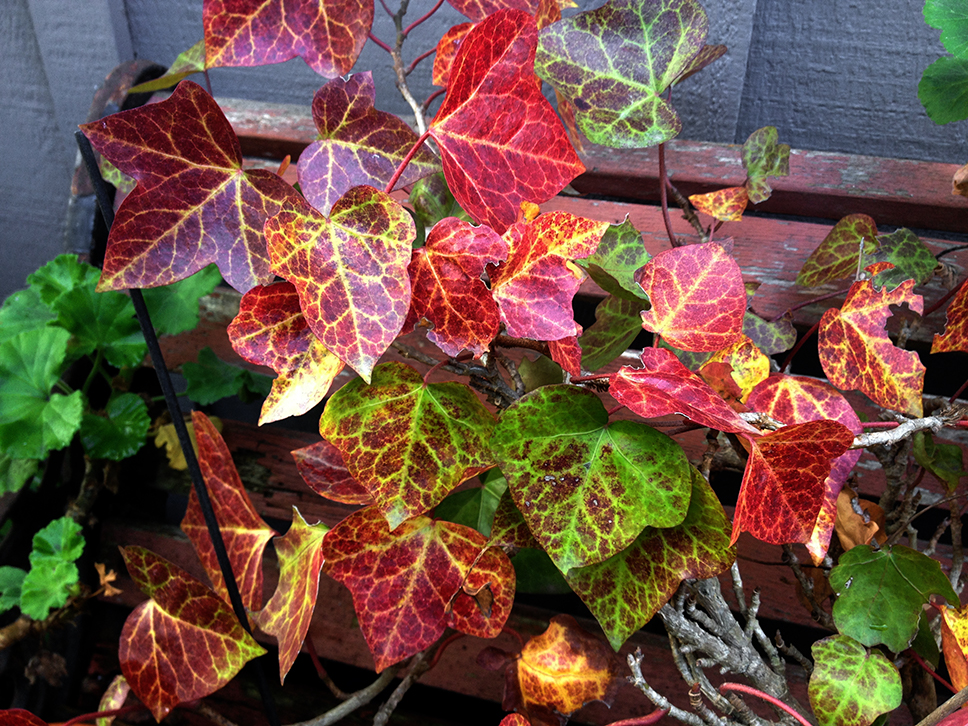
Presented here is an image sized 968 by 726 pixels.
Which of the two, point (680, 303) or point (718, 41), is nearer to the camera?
point (680, 303)

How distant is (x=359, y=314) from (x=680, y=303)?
21 cm

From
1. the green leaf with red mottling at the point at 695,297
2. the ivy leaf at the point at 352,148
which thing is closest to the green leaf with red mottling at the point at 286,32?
the ivy leaf at the point at 352,148

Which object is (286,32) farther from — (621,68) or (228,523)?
(228,523)

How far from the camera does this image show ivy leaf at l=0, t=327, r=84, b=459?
0.76 m

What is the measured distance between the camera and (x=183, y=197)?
412mm

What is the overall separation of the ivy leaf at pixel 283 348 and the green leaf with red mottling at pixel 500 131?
0.13 m

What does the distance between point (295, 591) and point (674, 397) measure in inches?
13.9

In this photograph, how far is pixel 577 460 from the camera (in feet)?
1.27

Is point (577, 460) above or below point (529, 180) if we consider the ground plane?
below

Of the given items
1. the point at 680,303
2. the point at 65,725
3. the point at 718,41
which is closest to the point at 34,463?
the point at 65,725

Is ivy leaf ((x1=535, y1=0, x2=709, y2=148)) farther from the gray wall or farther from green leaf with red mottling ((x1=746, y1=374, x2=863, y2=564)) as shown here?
the gray wall

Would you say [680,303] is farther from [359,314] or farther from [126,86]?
[126,86]

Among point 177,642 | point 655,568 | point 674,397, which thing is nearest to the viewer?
point 674,397

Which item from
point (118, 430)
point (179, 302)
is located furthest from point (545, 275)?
point (118, 430)
